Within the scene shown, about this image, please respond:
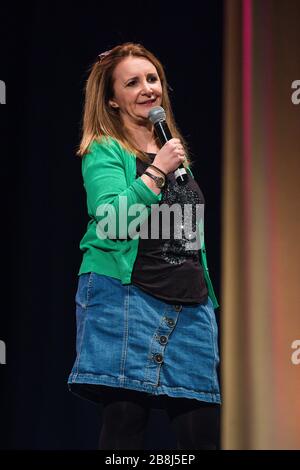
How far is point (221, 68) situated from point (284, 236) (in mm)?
496

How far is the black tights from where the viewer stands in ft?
4.06

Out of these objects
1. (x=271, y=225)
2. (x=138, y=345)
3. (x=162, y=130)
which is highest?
(x=162, y=130)

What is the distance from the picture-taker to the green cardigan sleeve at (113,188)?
125 cm

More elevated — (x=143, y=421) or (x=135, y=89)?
(x=135, y=89)

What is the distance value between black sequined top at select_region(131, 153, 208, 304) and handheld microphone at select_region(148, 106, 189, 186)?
67 millimetres

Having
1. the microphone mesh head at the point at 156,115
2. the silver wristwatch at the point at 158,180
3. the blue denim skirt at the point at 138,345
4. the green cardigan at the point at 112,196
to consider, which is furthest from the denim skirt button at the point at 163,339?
the microphone mesh head at the point at 156,115

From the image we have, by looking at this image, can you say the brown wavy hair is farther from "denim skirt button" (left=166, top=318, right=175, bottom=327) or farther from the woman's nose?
"denim skirt button" (left=166, top=318, right=175, bottom=327)

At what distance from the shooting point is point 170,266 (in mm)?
1316

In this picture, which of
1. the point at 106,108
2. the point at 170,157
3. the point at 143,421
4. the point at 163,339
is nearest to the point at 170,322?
the point at 163,339

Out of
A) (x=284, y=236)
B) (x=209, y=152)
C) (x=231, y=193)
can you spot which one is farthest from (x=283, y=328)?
(x=209, y=152)

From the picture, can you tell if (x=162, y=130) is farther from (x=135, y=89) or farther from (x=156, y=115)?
(x=135, y=89)

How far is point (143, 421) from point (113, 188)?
0.41m

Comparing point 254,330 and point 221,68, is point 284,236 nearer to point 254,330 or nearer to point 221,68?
point 254,330

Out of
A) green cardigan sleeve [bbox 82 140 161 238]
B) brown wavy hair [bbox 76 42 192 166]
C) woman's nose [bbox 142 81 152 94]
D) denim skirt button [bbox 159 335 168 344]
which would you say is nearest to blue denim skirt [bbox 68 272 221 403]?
denim skirt button [bbox 159 335 168 344]
